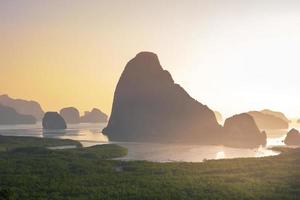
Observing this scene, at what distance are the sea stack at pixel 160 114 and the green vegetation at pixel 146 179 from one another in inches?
3615

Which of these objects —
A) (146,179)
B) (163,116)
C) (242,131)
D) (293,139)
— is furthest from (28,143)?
(293,139)

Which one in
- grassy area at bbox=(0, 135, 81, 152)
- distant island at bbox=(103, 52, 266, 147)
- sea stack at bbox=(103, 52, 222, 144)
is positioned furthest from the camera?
sea stack at bbox=(103, 52, 222, 144)

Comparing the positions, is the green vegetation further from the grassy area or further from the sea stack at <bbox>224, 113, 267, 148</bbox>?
the sea stack at <bbox>224, 113, 267, 148</bbox>

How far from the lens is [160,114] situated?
607 feet

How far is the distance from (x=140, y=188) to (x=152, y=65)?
151731 millimetres

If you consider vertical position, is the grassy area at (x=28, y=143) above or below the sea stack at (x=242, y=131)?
below

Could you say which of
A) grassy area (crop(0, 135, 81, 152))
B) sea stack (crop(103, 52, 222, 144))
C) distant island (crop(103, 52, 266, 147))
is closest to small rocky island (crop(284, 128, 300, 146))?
distant island (crop(103, 52, 266, 147))

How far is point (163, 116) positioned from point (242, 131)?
41.8 m

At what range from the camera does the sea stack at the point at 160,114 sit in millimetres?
171000

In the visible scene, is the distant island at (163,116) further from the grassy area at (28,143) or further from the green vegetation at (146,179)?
the green vegetation at (146,179)

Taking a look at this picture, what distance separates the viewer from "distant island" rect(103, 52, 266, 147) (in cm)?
16529

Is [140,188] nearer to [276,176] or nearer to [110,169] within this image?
[110,169]

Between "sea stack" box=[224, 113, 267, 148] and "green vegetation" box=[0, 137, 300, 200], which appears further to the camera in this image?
"sea stack" box=[224, 113, 267, 148]

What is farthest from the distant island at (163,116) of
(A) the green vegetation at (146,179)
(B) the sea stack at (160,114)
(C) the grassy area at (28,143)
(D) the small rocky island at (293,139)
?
(A) the green vegetation at (146,179)
